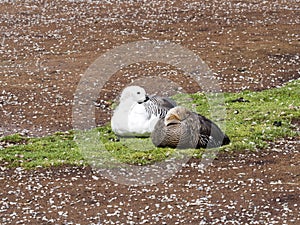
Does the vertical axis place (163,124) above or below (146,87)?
below

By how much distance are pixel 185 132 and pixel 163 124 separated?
0.39 m

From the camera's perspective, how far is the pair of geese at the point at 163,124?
11.0 m

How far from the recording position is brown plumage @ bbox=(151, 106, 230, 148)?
11000 mm

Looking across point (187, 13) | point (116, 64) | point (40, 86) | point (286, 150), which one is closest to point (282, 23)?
point (187, 13)

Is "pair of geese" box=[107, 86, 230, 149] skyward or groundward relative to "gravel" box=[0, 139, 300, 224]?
skyward

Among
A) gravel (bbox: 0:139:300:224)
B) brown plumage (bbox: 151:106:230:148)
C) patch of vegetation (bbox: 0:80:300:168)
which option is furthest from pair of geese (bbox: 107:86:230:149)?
gravel (bbox: 0:139:300:224)

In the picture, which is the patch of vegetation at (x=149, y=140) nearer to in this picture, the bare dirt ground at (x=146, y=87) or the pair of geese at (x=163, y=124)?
the pair of geese at (x=163, y=124)

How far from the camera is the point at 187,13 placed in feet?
68.5

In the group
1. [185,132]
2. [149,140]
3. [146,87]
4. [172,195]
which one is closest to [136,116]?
[149,140]

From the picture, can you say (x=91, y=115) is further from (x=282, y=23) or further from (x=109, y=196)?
(x=282, y=23)

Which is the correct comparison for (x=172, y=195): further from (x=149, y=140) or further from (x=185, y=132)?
(x=149, y=140)

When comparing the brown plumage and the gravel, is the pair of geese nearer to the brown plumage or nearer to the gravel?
the brown plumage

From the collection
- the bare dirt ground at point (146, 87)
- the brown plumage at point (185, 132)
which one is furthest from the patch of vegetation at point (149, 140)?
the bare dirt ground at point (146, 87)

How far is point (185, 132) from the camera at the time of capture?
11000 millimetres
